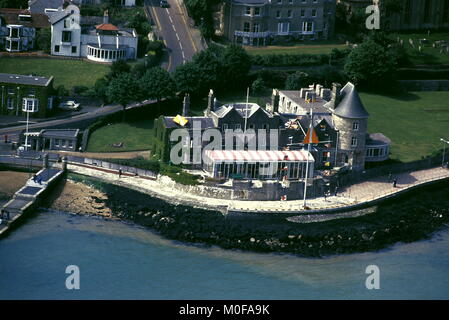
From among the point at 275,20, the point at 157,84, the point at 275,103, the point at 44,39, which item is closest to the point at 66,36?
the point at 44,39

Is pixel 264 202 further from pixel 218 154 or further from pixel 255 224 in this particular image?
pixel 218 154

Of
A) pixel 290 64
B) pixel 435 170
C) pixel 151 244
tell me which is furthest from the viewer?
pixel 290 64

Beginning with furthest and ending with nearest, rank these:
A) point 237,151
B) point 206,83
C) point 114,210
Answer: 1. point 206,83
2. point 237,151
3. point 114,210

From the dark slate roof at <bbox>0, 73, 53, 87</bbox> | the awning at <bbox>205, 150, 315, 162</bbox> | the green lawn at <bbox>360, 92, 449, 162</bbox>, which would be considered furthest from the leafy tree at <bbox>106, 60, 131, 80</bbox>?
the green lawn at <bbox>360, 92, 449, 162</bbox>

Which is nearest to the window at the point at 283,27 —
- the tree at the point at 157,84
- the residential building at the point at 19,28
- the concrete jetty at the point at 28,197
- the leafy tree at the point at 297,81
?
the leafy tree at the point at 297,81

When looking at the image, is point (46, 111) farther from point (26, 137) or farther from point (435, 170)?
point (435, 170)

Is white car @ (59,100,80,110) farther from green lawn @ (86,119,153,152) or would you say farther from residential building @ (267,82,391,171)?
residential building @ (267,82,391,171)

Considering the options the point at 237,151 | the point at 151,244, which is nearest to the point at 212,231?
the point at 151,244
